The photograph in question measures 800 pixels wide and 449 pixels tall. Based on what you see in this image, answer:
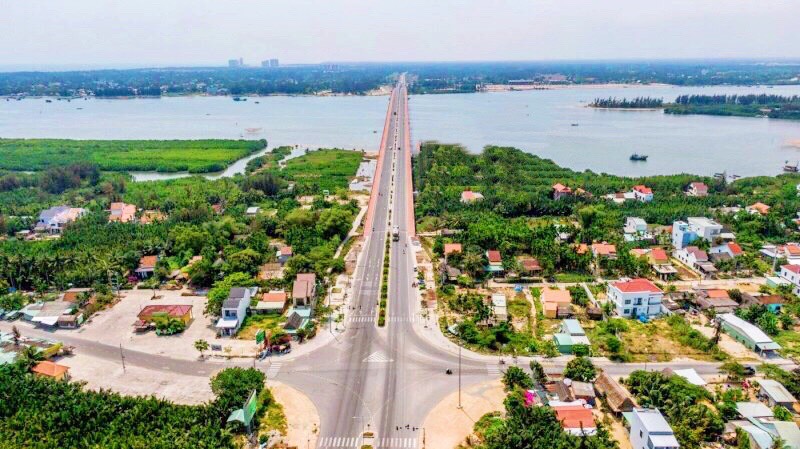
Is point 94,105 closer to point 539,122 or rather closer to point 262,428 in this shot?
point 539,122

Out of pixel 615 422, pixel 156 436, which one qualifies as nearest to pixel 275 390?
pixel 156 436

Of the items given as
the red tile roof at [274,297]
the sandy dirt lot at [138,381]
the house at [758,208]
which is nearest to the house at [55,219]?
the sandy dirt lot at [138,381]

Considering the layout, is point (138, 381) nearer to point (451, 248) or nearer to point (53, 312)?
point (53, 312)

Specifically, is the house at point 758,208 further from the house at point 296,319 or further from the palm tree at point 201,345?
the palm tree at point 201,345

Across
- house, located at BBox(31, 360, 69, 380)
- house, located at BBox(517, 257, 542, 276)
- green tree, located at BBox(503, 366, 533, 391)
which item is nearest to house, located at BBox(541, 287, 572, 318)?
house, located at BBox(517, 257, 542, 276)

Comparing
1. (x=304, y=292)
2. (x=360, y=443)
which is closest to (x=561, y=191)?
(x=304, y=292)
